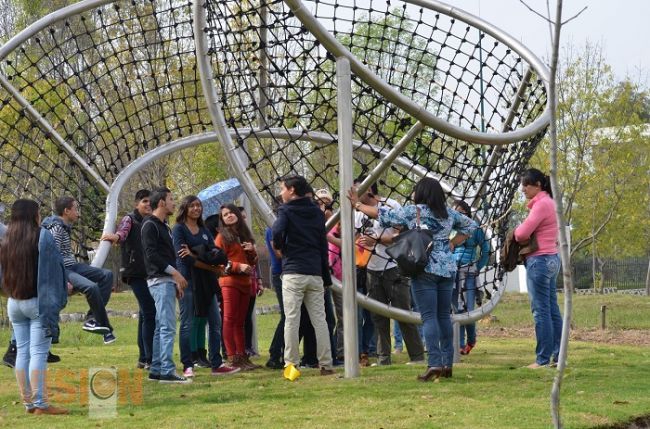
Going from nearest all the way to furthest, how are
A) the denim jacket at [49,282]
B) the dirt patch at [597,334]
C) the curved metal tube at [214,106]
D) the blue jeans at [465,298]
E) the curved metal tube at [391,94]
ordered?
1. the denim jacket at [49,282]
2. the curved metal tube at [391,94]
3. the curved metal tube at [214,106]
4. the blue jeans at [465,298]
5. the dirt patch at [597,334]

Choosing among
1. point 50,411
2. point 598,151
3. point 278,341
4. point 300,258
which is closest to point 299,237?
point 300,258

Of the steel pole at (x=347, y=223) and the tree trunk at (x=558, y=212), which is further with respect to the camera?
the steel pole at (x=347, y=223)

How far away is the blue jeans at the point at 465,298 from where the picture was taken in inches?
443

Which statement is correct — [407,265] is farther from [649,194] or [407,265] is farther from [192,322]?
[649,194]

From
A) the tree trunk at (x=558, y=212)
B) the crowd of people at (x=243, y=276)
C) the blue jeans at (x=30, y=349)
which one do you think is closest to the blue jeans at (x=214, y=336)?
the crowd of people at (x=243, y=276)

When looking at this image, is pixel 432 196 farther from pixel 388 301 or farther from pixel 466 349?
pixel 466 349

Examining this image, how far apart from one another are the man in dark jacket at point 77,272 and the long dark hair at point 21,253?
164 cm

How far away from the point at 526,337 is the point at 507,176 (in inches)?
219

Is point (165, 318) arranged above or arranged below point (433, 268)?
below

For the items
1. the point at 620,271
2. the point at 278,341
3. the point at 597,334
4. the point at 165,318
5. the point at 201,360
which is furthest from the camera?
→ the point at 620,271

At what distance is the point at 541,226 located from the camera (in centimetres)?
949

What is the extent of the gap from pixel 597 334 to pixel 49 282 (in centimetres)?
977

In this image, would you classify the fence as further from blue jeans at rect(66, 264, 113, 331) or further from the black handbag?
the black handbag

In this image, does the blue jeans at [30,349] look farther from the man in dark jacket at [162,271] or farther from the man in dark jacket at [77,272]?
the man in dark jacket at [77,272]
